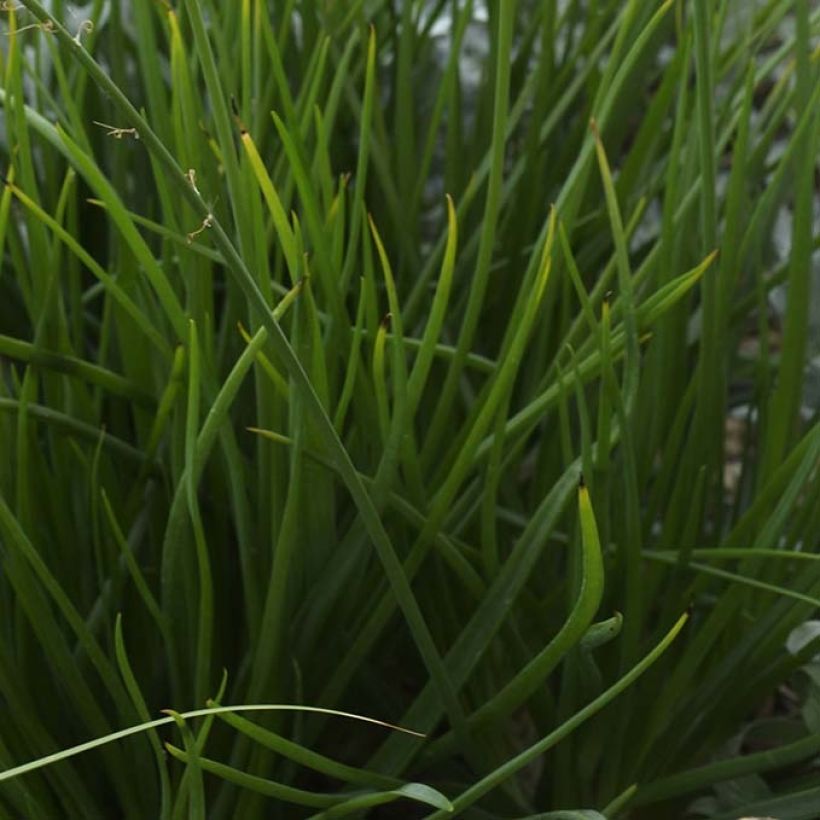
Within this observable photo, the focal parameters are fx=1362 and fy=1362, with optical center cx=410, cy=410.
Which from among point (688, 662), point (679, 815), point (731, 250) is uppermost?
point (731, 250)

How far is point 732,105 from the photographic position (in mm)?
843

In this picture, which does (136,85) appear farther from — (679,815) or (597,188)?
(679,815)

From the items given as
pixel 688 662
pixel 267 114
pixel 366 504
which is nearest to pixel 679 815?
pixel 688 662

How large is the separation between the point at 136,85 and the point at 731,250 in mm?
506

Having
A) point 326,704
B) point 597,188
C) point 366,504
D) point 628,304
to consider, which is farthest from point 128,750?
point 597,188

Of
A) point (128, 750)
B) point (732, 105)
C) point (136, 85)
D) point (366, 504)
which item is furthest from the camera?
point (136, 85)

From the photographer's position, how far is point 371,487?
64 cm

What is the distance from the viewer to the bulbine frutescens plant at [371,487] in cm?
61

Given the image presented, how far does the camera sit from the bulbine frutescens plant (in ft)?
2.00

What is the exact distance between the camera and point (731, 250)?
0.69 meters

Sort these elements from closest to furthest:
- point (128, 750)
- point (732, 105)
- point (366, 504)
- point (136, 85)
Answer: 1. point (366, 504)
2. point (128, 750)
3. point (732, 105)
4. point (136, 85)

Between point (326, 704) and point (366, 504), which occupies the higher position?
point (366, 504)

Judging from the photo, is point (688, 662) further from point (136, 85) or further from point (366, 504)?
point (136, 85)

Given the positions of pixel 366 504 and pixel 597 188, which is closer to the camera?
pixel 366 504
